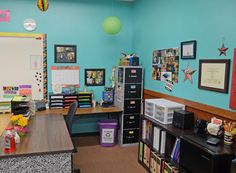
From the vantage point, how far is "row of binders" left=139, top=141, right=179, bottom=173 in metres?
2.77

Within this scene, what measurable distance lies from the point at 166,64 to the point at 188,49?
0.59 metres

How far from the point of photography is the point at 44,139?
2330 millimetres

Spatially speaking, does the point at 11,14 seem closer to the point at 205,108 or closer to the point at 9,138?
the point at 9,138

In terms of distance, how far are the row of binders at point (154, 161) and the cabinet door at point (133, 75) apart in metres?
1.16

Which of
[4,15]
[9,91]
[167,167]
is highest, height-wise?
[4,15]

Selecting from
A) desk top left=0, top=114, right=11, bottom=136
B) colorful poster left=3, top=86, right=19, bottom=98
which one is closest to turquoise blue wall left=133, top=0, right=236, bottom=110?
desk top left=0, top=114, right=11, bottom=136

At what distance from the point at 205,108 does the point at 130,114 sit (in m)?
1.72

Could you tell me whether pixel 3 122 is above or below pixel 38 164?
above

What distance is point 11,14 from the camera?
13.5 feet

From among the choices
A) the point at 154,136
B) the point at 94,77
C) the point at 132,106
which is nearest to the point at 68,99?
the point at 94,77

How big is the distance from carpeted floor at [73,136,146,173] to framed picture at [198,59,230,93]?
60.6 inches

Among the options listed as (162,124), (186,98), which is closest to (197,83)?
(186,98)

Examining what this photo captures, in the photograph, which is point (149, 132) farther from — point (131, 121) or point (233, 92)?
point (233, 92)

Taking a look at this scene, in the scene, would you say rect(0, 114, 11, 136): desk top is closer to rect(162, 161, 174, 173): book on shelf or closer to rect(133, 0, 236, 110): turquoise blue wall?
rect(162, 161, 174, 173): book on shelf
